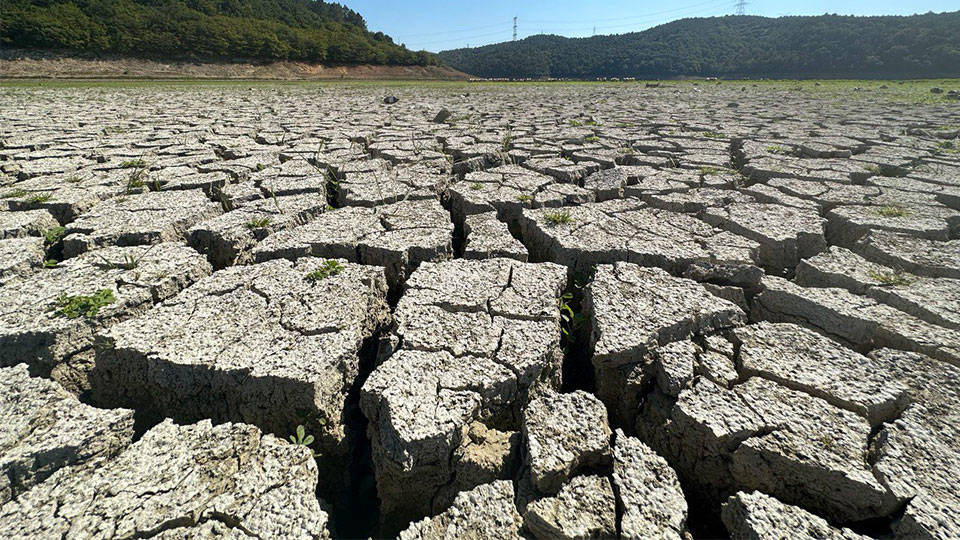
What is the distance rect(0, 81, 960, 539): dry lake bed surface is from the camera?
1.02 metres

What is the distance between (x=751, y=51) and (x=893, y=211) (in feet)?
178

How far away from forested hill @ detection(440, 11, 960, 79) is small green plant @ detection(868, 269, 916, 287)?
129 ft

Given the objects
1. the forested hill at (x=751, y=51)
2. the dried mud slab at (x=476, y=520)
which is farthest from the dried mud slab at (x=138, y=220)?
the forested hill at (x=751, y=51)

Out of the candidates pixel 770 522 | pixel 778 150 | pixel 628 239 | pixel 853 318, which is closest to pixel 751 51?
pixel 778 150

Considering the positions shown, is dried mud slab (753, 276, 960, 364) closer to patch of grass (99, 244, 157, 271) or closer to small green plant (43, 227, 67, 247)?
patch of grass (99, 244, 157, 271)

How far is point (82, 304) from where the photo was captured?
1.59 meters

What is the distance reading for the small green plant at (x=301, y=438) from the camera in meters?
1.21

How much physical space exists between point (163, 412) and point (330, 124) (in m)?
5.84

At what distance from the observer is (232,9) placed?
128 feet

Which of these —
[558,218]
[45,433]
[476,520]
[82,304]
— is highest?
[558,218]

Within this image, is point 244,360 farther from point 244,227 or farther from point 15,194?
point 15,194

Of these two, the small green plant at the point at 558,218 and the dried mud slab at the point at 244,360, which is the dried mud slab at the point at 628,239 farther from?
the dried mud slab at the point at 244,360

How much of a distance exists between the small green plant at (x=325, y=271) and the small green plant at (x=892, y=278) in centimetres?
252

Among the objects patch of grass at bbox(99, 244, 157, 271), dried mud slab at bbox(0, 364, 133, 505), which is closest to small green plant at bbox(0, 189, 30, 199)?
patch of grass at bbox(99, 244, 157, 271)
